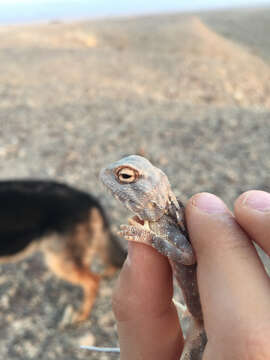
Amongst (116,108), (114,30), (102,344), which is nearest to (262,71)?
(116,108)

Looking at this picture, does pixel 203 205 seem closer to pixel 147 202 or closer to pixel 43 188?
pixel 147 202

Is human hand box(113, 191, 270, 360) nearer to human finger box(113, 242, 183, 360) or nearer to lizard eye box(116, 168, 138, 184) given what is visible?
human finger box(113, 242, 183, 360)

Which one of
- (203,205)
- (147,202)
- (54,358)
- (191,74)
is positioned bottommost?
(54,358)

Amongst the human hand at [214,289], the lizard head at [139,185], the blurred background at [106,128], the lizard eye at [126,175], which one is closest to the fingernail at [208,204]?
the human hand at [214,289]

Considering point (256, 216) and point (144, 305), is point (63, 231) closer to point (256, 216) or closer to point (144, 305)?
point (144, 305)

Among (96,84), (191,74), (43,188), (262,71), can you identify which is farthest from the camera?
(262,71)

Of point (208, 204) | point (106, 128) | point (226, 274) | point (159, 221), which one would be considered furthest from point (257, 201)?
point (106, 128)

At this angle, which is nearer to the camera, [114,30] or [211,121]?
[211,121]
